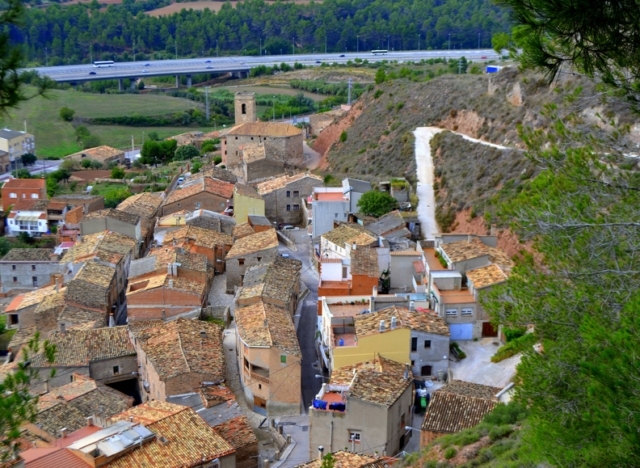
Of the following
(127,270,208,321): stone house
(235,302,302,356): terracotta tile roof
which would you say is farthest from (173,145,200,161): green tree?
(235,302,302,356): terracotta tile roof

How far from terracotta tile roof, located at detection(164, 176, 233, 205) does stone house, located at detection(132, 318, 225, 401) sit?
1280cm

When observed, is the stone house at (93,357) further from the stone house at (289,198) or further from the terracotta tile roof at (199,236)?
the stone house at (289,198)

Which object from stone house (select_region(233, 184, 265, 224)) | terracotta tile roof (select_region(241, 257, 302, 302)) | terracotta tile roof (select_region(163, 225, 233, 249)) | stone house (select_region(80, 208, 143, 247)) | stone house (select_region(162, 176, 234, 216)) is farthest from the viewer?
stone house (select_region(162, 176, 234, 216))

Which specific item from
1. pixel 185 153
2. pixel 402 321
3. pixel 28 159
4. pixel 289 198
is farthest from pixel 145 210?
pixel 28 159

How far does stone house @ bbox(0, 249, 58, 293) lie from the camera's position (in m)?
34.8

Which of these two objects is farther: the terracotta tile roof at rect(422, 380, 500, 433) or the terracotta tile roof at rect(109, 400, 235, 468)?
the terracotta tile roof at rect(422, 380, 500, 433)

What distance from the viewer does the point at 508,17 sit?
10109 millimetres

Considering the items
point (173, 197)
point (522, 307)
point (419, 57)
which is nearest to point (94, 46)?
point (419, 57)

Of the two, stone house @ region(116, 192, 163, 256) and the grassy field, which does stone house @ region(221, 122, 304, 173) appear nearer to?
stone house @ region(116, 192, 163, 256)

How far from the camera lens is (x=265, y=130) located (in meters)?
48.0

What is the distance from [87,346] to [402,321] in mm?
8885

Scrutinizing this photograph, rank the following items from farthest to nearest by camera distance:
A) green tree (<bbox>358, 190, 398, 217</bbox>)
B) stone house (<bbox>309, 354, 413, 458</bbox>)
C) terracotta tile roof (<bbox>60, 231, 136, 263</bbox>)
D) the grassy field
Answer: the grassy field, green tree (<bbox>358, 190, 398, 217</bbox>), terracotta tile roof (<bbox>60, 231, 136, 263</bbox>), stone house (<bbox>309, 354, 413, 458</bbox>)

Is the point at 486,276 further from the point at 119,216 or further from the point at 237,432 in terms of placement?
the point at 119,216

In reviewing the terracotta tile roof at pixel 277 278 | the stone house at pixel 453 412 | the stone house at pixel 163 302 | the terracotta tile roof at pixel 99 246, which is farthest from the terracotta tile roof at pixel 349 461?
the terracotta tile roof at pixel 99 246
